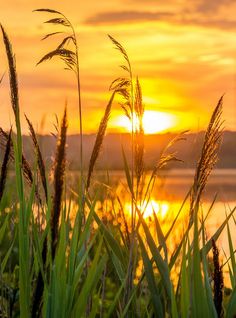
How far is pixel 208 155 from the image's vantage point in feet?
8.16

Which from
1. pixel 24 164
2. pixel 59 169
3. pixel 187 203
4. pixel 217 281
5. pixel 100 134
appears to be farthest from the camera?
pixel 187 203

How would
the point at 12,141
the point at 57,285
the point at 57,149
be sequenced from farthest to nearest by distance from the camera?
the point at 12,141
the point at 57,285
the point at 57,149

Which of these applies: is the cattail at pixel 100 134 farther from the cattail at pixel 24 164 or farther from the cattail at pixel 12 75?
the cattail at pixel 12 75

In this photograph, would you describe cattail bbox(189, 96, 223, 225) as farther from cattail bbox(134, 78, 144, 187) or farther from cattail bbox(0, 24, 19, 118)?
cattail bbox(0, 24, 19, 118)

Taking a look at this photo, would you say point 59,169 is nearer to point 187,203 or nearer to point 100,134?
point 100,134

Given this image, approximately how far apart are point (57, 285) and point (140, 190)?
499mm

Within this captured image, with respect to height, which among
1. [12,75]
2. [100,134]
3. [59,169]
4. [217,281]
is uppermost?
[12,75]

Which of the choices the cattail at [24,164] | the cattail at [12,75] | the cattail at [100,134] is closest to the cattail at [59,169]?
the cattail at [12,75]

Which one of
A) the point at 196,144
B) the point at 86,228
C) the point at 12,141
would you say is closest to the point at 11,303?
the point at 86,228

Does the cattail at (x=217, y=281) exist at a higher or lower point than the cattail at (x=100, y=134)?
lower

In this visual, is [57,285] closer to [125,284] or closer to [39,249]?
[39,249]

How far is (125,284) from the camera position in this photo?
8.79 feet

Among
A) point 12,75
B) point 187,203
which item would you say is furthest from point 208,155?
point 187,203

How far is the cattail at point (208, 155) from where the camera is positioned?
2475 mm
